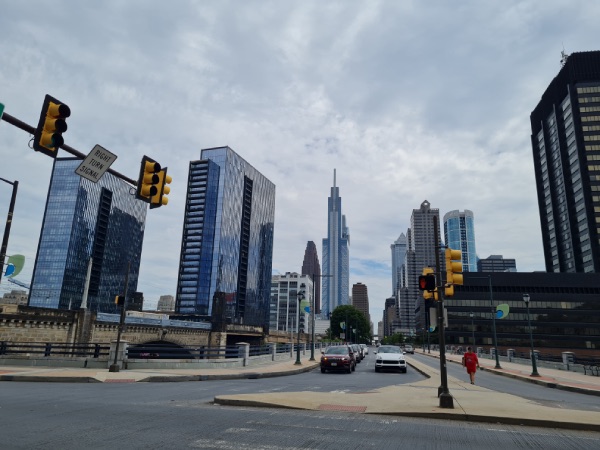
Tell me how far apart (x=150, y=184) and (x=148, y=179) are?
0.43 feet

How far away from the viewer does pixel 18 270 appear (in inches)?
701

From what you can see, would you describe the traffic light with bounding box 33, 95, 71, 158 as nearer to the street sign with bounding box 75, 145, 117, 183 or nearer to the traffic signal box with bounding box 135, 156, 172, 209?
the street sign with bounding box 75, 145, 117, 183

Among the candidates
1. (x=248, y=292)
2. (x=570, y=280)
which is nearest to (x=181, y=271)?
(x=248, y=292)

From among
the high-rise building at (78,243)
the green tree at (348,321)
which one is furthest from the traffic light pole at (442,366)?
the high-rise building at (78,243)

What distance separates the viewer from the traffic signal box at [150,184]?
32.2 ft

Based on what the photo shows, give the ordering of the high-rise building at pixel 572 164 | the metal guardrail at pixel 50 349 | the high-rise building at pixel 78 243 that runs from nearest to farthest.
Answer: the metal guardrail at pixel 50 349
the high-rise building at pixel 572 164
the high-rise building at pixel 78 243

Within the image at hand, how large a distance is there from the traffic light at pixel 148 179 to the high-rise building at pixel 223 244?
4855 inches

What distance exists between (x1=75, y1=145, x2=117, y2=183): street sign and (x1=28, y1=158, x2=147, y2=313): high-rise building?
13748cm

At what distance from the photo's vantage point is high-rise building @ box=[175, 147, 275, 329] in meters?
148

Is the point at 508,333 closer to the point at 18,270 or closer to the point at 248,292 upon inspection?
the point at 248,292

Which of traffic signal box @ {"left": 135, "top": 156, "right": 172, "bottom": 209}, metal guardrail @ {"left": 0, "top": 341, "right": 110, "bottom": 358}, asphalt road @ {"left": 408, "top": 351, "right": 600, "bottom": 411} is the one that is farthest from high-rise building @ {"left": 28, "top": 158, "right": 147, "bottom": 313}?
traffic signal box @ {"left": 135, "top": 156, "right": 172, "bottom": 209}

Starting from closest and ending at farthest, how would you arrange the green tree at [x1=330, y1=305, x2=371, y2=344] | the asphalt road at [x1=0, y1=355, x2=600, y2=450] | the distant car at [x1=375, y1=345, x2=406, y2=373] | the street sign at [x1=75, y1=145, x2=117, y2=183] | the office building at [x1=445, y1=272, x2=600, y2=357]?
the asphalt road at [x1=0, y1=355, x2=600, y2=450], the street sign at [x1=75, y1=145, x2=117, y2=183], the distant car at [x1=375, y1=345, x2=406, y2=373], the office building at [x1=445, y1=272, x2=600, y2=357], the green tree at [x1=330, y1=305, x2=371, y2=344]

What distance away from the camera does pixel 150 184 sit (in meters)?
9.95

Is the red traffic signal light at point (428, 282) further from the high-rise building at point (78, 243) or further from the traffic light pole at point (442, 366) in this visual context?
the high-rise building at point (78, 243)
